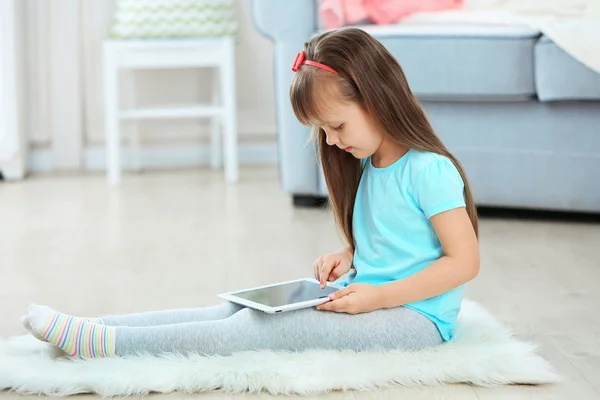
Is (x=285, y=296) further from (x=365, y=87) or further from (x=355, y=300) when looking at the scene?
(x=365, y=87)

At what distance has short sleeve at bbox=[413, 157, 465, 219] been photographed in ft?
3.92

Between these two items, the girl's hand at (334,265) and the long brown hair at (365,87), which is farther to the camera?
the girl's hand at (334,265)

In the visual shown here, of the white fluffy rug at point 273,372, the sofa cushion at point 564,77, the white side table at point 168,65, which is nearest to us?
the white fluffy rug at point 273,372

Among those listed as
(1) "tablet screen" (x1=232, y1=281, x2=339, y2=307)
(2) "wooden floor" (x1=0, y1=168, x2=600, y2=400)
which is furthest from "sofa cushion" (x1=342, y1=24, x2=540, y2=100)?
(1) "tablet screen" (x1=232, y1=281, x2=339, y2=307)

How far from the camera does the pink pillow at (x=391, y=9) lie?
2.40 metres

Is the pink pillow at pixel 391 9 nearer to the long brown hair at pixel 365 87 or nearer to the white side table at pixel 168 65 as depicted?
the white side table at pixel 168 65

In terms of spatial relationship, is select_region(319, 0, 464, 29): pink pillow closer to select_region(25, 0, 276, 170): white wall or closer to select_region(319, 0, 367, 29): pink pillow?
select_region(319, 0, 367, 29): pink pillow

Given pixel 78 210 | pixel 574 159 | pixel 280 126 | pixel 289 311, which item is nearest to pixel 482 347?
pixel 289 311

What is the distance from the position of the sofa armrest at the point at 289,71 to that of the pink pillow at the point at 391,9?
19 centimetres

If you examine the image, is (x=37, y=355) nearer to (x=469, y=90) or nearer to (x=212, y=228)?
(x=212, y=228)

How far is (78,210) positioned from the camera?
2.48 meters

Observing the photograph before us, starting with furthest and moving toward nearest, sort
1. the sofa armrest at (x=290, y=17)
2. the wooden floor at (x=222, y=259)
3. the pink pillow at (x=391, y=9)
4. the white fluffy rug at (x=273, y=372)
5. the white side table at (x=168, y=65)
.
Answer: the white side table at (x=168, y=65) < the pink pillow at (x=391, y=9) < the sofa armrest at (x=290, y=17) < the wooden floor at (x=222, y=259) < the white fluffy rug at (x=273, y=372)

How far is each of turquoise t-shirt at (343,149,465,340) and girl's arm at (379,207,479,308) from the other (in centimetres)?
2

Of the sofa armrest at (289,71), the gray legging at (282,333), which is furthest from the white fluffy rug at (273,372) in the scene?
the sofa armrest at (289,71)
